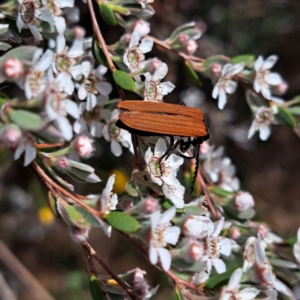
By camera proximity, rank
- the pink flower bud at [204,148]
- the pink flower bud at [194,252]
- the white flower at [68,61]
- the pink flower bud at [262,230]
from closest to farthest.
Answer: the pink flower bud at [194,252], the white flower at [68,61], the pink flower bud at [262,230], the pink flower bud at [204,148]

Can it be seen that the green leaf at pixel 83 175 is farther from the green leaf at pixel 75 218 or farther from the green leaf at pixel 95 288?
the green leaf at pixel 95 288

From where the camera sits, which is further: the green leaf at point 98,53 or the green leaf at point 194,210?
the green leaf at point 98,53

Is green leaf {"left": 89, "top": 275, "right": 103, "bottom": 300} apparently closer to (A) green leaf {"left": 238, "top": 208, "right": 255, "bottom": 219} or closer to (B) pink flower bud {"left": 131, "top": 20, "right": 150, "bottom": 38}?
(A) green leaf {"left": 238, "top": 208, "right": 255, "bottom": 219}

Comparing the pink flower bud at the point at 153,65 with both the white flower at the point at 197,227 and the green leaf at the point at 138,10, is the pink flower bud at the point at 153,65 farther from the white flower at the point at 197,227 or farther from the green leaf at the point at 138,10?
the white flower at the point at 197,227

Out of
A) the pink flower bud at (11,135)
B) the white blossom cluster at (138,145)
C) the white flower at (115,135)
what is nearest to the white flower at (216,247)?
the white blossom cluster at (138,145)

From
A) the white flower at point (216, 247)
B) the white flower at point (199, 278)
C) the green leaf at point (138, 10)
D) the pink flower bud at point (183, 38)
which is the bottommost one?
the white flower at point (199, 278)

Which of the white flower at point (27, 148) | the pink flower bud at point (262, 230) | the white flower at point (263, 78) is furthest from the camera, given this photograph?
the white flower at point (263, 78)

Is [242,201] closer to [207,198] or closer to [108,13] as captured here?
[207,198]

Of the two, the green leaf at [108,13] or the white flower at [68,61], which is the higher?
the green leaf at [108,13]
